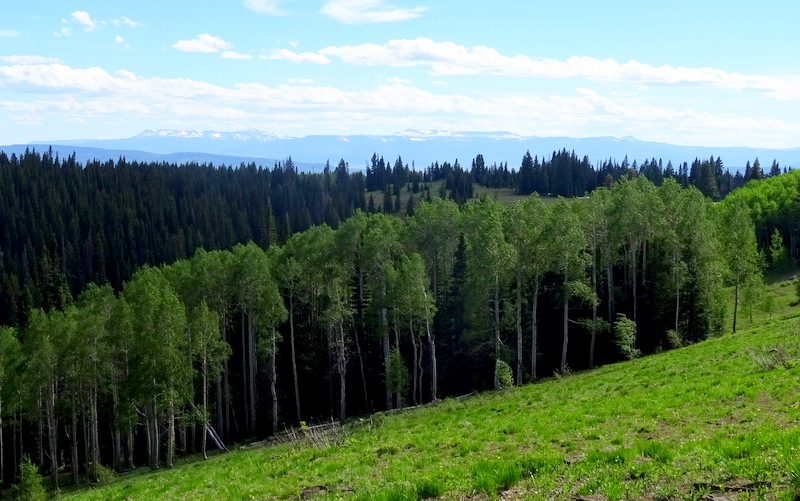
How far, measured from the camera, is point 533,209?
57.4m

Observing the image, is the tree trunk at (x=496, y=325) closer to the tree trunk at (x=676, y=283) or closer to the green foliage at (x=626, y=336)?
the green foliage at (x=626, y=336)

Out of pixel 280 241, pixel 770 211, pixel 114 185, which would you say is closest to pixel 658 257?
pixel 770 211

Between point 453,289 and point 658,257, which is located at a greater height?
point 658,257

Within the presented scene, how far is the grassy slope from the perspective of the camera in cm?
1147

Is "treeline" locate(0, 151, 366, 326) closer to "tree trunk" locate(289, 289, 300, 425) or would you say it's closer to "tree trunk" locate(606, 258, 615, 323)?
"tree trunk" locate(289, 289, 300, 425)

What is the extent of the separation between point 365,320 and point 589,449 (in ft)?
149

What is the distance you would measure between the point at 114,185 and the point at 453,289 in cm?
15144

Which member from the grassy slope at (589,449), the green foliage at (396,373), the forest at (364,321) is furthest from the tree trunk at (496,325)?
the grassy slope at (589,449)

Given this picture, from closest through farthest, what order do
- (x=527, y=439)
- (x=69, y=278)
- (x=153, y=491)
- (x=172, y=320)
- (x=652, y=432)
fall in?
1. (x=652, y=432)
2. (x=527, y=439)
3. (x=153, y=491)
4. (x=172, y=320)
5. (x=69, y=278)

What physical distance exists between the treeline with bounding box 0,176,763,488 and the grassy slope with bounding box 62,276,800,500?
16702 millimetres

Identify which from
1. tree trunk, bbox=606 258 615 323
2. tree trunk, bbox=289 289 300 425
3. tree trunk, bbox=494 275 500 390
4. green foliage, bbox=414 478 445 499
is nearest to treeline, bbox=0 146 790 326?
tree trunk, bbox=289 289 300 425

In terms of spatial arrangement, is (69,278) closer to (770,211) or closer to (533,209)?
(533,209)

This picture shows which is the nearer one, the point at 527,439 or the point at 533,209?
the point at 527,439

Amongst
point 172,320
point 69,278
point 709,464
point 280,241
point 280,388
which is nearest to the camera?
point 709,464
